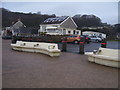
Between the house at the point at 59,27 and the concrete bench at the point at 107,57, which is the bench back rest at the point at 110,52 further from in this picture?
the house at the point at 59,27

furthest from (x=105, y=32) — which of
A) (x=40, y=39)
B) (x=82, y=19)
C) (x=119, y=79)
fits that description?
(x=119, y=79)

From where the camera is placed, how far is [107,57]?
6.38 metres

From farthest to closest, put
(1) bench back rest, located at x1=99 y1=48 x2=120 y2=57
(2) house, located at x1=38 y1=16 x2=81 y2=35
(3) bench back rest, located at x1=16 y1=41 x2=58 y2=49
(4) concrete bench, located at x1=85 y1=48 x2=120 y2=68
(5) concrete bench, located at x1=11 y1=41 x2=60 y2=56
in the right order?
(2) house, located at x1=38 y1=16 x2=81 y2=35 < (3) bench back rest, located at x1=16 y1=41 x2=58 y2=49 < (5) concrete bench, located at x1=11 y1=41 x2=60 y2=56 < (1) bench back rest, located at x1=99 y1=48 x2=120 y2=57 < (4) concrete bench, located at x1=85 y1=48 x2=120 y2=68

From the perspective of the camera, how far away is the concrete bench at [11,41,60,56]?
30.0 ft

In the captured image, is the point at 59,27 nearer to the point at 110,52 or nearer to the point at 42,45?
the point at 42,45

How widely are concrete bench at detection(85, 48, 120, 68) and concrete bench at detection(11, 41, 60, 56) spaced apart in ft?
8.38

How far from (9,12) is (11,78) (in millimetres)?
84782

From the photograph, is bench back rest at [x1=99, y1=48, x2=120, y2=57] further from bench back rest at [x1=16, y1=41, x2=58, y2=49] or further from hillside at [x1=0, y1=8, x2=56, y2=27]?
hillside at [x1=0, y1=8, x2=56, y2=27]

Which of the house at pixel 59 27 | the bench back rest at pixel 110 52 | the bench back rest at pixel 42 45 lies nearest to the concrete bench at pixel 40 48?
the bench back rest at pixel 42 45

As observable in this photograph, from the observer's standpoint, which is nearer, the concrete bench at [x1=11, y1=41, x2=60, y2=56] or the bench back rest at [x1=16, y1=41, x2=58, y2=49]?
the concrete bench at [x1=11, y1=41, x2=60, y2=56]

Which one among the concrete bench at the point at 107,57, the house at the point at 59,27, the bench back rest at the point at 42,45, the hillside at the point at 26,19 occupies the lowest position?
the concrete bench at the point at 107,57

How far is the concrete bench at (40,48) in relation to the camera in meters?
Answer: 9.13

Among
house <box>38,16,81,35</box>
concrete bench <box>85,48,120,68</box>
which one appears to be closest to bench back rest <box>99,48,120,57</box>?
concrete bench <box>85,48,120,68</box>

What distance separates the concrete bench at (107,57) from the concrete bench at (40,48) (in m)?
2.56
